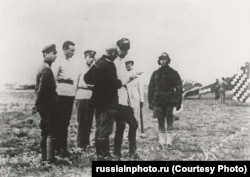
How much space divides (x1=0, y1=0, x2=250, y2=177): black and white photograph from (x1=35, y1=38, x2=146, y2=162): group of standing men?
1cm

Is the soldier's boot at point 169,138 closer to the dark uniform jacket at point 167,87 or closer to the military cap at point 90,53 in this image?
the dark uniform jacket at point 167,87

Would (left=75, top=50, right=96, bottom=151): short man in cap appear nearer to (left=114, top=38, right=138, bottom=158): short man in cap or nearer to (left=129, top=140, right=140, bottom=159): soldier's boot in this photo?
(left=114, top=38, right=138, bottom=158): short man in cap

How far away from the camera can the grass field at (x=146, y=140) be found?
12.7 feet

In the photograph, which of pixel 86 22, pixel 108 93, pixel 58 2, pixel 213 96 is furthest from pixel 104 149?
pixel 213 96

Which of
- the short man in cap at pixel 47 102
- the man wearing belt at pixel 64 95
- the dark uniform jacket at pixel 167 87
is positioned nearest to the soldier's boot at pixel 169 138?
the dark uniform jacket at pixel 167 87

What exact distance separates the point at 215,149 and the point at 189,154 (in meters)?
0.37

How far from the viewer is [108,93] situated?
3.75m

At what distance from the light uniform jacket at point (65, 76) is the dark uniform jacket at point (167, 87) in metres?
1.04

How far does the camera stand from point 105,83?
374 centimetres

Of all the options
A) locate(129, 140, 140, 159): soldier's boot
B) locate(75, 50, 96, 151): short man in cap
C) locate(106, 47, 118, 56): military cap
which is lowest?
locate(129, 140, 140, 159): soldier's boot

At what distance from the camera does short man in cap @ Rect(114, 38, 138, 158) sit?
3949mm

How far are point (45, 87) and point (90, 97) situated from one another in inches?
29.2

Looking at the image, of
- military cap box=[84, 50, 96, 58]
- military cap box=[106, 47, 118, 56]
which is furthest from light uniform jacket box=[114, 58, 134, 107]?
military cap box=[84, 50, 96, 58]

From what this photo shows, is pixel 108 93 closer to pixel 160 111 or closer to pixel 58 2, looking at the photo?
pixel 160 111
